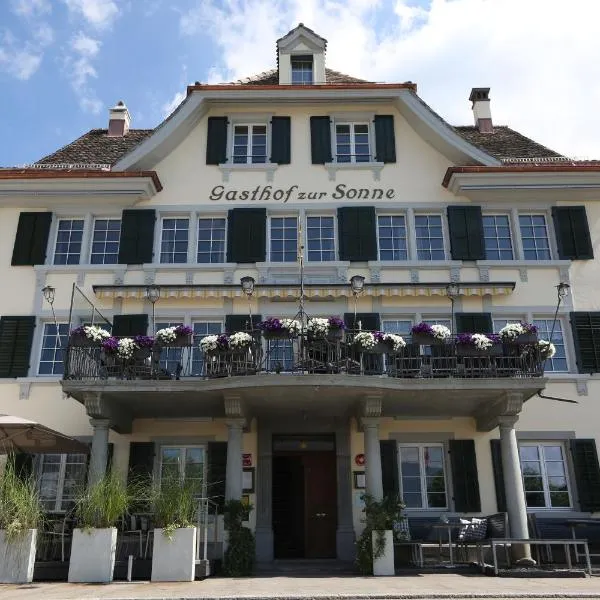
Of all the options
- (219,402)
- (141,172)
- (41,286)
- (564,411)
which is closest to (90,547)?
(219,402)

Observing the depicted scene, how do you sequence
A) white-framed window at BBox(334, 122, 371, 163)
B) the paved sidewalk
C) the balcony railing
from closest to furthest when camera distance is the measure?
the paved sidewalk < the balcony railing < white-framed window at BBox(334, 122, 371, 163)

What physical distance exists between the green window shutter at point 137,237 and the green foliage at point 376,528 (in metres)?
7.83

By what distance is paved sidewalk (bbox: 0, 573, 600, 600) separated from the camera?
28.7 feet

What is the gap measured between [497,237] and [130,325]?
8.70 m

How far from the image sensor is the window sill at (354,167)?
17.3m

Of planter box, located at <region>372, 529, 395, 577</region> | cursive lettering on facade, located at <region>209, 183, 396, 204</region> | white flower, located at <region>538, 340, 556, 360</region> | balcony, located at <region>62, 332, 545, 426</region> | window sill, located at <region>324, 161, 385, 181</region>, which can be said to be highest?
window sill, located at <region>324, 161, 385, 181</region>

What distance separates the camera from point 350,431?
49.6 feet

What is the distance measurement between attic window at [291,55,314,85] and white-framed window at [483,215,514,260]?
5.95 m

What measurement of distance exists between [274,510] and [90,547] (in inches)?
202

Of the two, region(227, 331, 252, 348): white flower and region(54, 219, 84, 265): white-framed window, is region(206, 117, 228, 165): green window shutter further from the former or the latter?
region(227, 331, 252, 348): white flower

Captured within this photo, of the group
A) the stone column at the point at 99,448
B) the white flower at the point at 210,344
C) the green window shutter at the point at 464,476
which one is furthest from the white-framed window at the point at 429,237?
the stone column at the point at 99,448

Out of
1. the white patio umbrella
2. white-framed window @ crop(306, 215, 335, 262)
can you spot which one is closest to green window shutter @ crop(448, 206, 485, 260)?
white-framed window @ crop(306, 215, 335, 262)

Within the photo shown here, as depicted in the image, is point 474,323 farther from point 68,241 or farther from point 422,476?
point 68,241

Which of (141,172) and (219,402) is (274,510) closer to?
(219,402)
